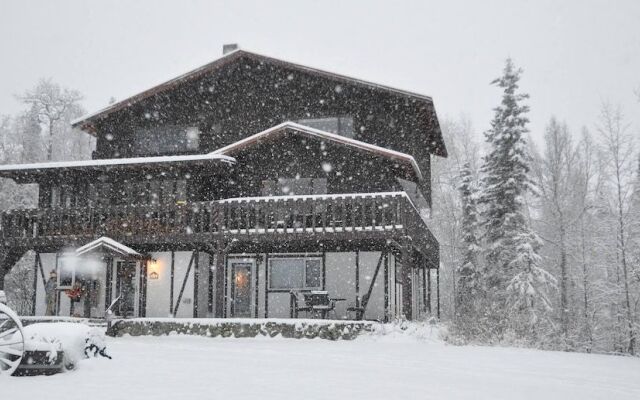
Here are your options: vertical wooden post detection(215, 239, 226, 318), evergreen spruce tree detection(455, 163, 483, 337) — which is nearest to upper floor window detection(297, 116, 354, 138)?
vertical wooden post detection(215, 239, 226, 318)

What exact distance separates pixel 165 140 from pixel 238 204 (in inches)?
299

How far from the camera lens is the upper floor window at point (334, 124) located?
25750 millimetres

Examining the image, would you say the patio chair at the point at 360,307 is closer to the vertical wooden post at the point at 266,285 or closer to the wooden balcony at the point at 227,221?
the wooden balcony at the point at 227,221

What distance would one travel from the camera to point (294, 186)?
963 inches

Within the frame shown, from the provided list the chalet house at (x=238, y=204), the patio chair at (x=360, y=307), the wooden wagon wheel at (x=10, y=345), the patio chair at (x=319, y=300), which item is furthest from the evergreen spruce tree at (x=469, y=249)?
the wooden wagon wheel at (x=10, y=345)

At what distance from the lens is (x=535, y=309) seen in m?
29.3

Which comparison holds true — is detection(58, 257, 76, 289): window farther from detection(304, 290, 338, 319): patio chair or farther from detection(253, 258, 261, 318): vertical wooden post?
detection(304, 290, 338, 319): patio chair

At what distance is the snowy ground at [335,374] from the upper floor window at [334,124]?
439 inches

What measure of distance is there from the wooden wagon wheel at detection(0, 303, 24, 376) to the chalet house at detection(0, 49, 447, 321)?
10.2 m

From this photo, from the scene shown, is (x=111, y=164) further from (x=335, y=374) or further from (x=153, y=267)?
(x=335, y=374)

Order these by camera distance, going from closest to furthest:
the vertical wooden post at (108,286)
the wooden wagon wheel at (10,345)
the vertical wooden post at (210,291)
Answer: the wooden wagon wheel at (10,345) → the vertical wooden post at (108,286) → the vertical wooden post at (210,291)

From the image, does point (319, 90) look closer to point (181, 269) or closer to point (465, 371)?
point (181, 269)

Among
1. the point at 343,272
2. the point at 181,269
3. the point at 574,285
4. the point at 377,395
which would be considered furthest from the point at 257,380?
the point at 574,285

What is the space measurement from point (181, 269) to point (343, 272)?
236 inches
